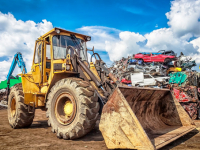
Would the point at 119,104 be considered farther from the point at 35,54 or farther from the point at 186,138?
the point at 35,54

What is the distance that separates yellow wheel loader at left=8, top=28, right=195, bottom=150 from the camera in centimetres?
334

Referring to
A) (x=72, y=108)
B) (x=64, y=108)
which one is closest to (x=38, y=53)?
(x=64, y=108)

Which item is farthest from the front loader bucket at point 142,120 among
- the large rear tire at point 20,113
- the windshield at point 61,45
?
the large rear tire at point 20,113

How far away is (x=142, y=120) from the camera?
4676mm

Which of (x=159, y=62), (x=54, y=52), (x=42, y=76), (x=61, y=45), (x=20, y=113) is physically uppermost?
(x=159, y=62)

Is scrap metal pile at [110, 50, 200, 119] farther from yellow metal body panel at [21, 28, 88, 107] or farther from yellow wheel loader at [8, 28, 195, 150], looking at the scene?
yellow metal body panel at [21, 28, 88, 107]

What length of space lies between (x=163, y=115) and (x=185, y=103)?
3864 mm

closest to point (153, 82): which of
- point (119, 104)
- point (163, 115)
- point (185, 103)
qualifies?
point (185, 103)

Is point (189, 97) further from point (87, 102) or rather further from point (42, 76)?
point (42, 76)

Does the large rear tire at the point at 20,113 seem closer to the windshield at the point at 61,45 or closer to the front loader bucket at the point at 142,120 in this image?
the windshield at the point at 61,45

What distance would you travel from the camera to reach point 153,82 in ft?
47.8

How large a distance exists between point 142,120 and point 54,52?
328 cm

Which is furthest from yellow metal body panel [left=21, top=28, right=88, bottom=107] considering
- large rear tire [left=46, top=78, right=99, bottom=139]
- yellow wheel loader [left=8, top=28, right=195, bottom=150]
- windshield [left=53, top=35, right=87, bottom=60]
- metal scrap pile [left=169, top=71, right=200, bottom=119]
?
metal scrap pile [left=169, top=71, right=200, bottom=119]

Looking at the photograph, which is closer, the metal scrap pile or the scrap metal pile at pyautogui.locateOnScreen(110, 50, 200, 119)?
the metal scrap pile
